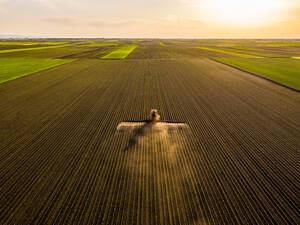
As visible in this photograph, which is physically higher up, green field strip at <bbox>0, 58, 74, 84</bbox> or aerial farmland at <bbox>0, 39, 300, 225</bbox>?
green field strip at <bbox>0, 58, 74, 84</bbox>

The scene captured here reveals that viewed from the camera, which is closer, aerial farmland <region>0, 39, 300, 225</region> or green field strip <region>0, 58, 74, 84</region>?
aerial farmland <region>0, 39, 300, 225</region>

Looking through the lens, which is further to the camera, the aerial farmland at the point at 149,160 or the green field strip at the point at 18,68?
the green field strip at the point at 18,68

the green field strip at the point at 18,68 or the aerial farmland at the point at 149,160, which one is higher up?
the green field strip at the point at 18,68

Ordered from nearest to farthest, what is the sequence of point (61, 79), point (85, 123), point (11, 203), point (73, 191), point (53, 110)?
point (11, 203)
point (73, 191)
point (85, 123)
point (53, 110)
point (61, 79)

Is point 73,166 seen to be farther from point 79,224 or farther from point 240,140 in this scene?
point 240,140

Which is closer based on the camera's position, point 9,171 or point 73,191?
point 73,191

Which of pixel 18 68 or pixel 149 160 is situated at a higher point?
pixel 18 68

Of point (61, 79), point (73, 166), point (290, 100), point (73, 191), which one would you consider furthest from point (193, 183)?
point (61, 79)

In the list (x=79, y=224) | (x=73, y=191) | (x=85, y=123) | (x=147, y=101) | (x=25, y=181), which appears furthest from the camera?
(x=147, y=101)

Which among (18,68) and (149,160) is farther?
(18,68)
